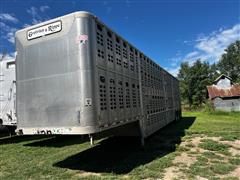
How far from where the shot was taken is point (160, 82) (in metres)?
12.8

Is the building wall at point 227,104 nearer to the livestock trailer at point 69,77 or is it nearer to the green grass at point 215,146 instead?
the green grass at point 215,146

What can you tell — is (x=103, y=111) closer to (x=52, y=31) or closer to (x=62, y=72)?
(x=62, y=72)

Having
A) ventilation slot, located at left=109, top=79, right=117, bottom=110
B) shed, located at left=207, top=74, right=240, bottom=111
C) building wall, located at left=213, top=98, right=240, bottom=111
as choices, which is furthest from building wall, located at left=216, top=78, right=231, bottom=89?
ventilation slot, located at left=109, top=79, right=117, bottom=110

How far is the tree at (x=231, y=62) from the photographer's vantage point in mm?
56219

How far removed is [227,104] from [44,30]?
3385 centimetres

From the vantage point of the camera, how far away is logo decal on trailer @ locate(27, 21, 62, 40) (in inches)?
223

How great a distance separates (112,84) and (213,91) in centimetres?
3327

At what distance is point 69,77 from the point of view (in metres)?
5.46

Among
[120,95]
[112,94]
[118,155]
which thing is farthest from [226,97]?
[112,94]

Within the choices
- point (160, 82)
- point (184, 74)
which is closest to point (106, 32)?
point (160, 82)

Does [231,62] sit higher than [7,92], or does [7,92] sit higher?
[231,62]

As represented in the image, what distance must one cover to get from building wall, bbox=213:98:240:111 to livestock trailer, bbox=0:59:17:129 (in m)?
31.7

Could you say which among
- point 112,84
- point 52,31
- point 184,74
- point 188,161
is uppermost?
point 184,74

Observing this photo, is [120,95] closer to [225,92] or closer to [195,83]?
[225,92]
